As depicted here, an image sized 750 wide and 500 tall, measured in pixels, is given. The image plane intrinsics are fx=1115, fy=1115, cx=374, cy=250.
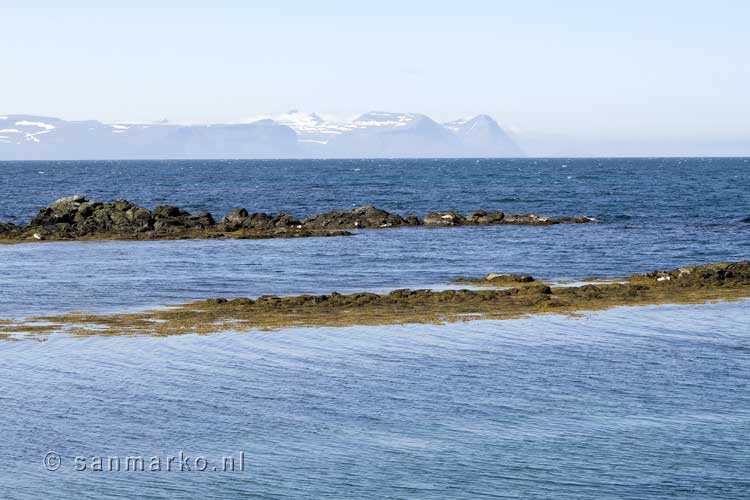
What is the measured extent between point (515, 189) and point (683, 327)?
9270cm

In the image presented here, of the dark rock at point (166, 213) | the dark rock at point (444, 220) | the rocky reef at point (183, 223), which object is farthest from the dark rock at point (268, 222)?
the dark rock at point (444, 220)

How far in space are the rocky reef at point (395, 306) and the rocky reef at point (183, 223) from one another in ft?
90.6

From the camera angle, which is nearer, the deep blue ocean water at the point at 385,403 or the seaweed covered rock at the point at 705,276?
the deep blue ocean water at the point at 385,403

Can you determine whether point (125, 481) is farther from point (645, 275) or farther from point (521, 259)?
point (521, 259)

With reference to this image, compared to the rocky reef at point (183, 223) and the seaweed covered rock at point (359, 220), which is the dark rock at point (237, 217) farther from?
the seaweed covered rock at point (359, 220)

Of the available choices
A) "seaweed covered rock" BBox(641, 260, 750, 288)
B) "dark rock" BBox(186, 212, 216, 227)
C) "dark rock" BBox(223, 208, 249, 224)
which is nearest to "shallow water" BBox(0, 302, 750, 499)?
"seaweed covered rock" BBox(641, 260, 750, 288)

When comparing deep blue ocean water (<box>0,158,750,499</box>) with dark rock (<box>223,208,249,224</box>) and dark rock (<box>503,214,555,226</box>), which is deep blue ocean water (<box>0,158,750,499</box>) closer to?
dark rock (<box>223,208,249,224</box>)

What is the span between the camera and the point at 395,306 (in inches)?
1187

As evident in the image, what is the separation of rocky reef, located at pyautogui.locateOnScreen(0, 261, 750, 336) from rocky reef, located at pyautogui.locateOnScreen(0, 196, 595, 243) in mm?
27619

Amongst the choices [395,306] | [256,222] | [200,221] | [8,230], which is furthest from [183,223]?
[395,306]

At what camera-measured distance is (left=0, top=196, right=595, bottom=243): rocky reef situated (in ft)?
195

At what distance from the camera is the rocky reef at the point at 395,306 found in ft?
88.3

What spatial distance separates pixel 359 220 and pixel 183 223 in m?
10.7

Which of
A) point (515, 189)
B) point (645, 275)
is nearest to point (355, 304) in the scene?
point (645, 275)
